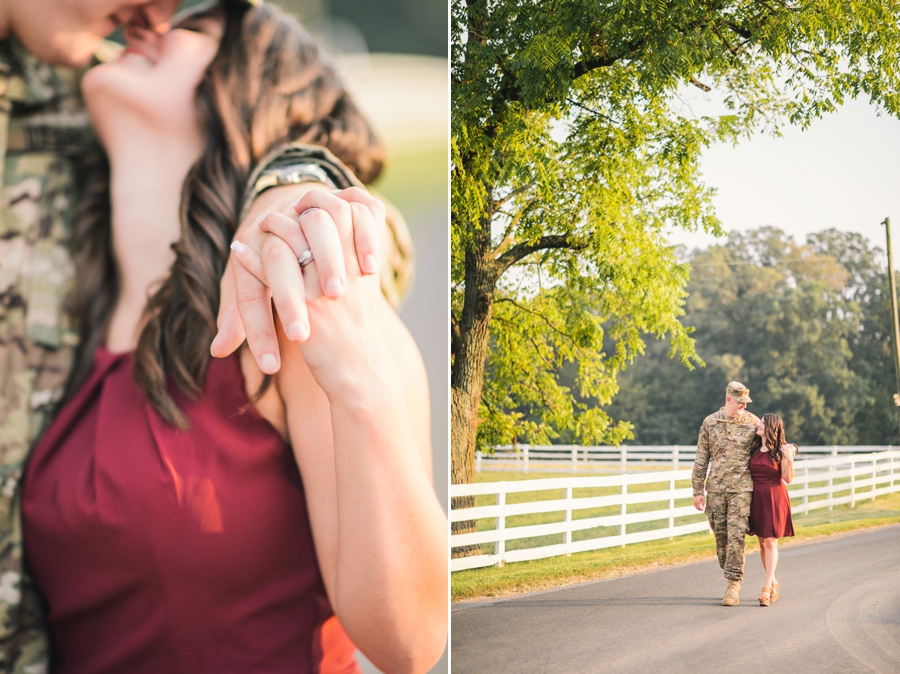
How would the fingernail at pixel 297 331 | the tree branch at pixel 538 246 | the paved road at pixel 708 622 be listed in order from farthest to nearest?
1. the tree branch at pixel 538 246
2. the paved road at pixel 708 622
3. the fingernail at pixel 297 331

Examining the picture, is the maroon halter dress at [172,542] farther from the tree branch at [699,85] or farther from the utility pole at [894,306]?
the utility pole at [894,306]

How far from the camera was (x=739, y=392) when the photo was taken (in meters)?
3.93

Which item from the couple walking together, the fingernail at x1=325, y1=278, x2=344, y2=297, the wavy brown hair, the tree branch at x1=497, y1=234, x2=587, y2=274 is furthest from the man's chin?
the couple walking together

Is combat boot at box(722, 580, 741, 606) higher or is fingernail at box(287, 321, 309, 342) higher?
fingernail at box(287, 321, 309, 342)

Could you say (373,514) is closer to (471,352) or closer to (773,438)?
(773,438)

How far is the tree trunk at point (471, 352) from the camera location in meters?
4.61

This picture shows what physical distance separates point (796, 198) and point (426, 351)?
2.50 m

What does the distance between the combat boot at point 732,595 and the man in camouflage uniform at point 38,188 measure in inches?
118

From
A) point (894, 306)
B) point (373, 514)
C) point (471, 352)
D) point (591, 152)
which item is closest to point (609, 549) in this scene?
point (471, 352)

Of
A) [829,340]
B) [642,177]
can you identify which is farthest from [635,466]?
[642,177]

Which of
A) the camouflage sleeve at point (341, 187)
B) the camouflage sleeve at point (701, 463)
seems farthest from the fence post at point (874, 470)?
the camouflage sleeve at point (341, 187)

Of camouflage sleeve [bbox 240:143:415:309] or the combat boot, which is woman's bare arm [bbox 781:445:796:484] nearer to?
the combat boot

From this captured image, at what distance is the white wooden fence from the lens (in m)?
3.90

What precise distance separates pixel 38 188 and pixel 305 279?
1169 millimetres
